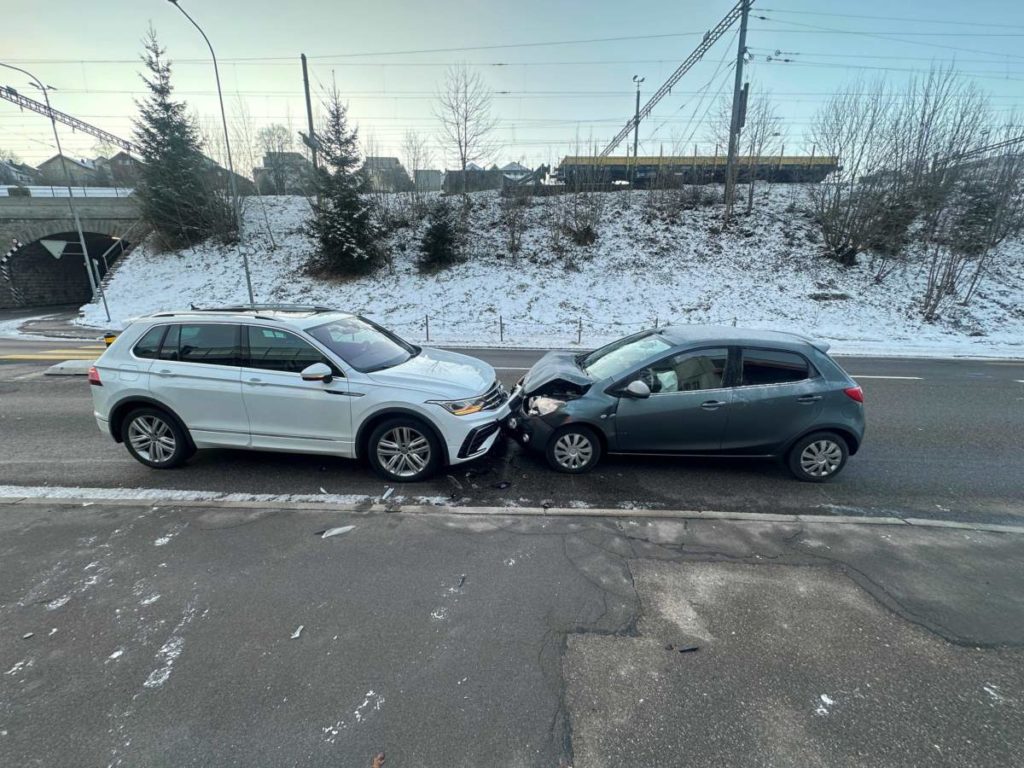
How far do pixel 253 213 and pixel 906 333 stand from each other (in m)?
33.6

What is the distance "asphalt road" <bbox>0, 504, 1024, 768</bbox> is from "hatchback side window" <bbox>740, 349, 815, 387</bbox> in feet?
5.25

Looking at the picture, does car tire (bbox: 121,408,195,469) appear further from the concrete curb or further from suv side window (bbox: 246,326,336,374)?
suv side window (bbox: 246,326,336,374)

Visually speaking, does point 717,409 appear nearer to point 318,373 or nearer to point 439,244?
point 318,373

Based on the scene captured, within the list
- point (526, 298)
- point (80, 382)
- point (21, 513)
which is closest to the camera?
point (21, 513)

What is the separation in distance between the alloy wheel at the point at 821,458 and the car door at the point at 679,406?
100cm

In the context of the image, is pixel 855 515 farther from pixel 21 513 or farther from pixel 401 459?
pixel 21 513

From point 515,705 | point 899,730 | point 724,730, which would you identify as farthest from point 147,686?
point 899,730

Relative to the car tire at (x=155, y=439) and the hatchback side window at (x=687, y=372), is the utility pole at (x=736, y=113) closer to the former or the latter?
the hatchback side window at (x=687, y=372)

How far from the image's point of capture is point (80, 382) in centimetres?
909

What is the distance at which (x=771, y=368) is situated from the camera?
200 inches

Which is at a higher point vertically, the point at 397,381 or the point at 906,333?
the point at 397,381

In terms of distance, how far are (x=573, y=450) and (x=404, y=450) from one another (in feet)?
6.07

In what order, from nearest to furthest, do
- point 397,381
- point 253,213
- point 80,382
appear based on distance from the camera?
1. point 397,381
2. point 80,382
3. point 253,213

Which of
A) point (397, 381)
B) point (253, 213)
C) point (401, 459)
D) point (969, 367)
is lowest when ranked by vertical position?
point (969, 367)
